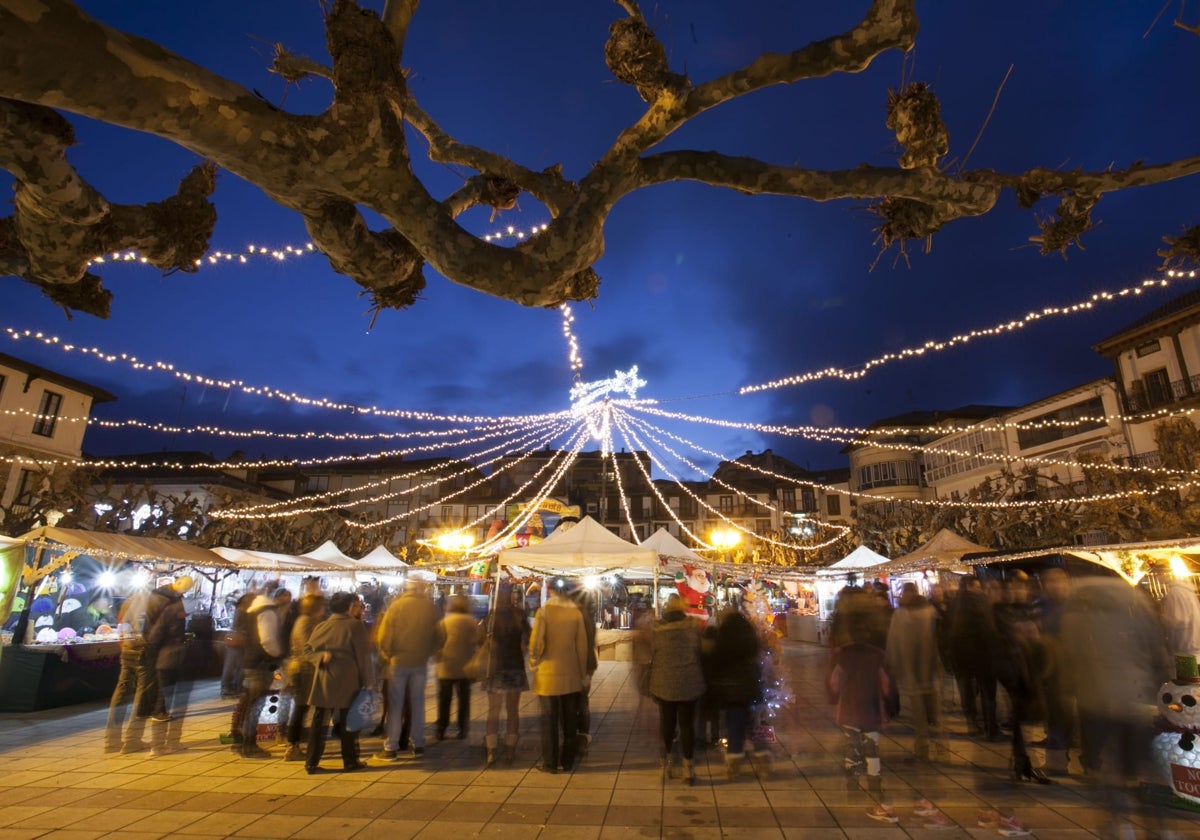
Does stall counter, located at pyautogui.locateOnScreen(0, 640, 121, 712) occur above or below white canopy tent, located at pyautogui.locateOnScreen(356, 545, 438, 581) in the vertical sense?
below

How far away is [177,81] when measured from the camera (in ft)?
→ 7.03

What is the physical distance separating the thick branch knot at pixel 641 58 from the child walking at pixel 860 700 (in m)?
4.78

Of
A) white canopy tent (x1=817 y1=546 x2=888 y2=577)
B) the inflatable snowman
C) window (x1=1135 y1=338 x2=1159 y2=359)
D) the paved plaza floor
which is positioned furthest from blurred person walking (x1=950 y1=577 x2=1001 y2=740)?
window (x1=1135 y1=338 x2=1159 y2=359)

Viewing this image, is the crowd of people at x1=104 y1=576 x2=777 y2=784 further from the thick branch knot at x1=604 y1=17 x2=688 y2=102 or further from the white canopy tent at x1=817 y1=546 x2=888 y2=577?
the white canopy tent at x1=817 y1=546 x2=888 y2=577

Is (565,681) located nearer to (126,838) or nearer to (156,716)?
(126,838)

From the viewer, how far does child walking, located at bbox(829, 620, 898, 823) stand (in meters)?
5.32

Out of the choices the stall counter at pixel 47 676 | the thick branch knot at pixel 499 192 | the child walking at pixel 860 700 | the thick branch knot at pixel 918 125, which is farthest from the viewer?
the stall counter at pixel 47 676

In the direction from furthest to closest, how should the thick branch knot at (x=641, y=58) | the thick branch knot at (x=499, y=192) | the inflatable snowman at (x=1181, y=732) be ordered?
the inflatable snowman at (x=1181, y=732) < the thick branch knot at (x=499, y=192) < the thick branch knot at (x=641, y=58)

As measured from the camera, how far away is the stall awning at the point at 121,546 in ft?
28.8

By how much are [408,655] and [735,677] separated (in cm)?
345

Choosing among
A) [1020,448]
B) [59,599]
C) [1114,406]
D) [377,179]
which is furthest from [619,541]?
[1020,448]

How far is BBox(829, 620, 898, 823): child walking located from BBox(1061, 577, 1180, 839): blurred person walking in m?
1.48

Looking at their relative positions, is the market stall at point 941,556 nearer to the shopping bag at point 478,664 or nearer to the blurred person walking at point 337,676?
the shopping bag at point 478,664

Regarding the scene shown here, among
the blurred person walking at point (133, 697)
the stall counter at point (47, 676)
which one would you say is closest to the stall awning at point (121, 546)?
the stall counter at point (47, 676)
